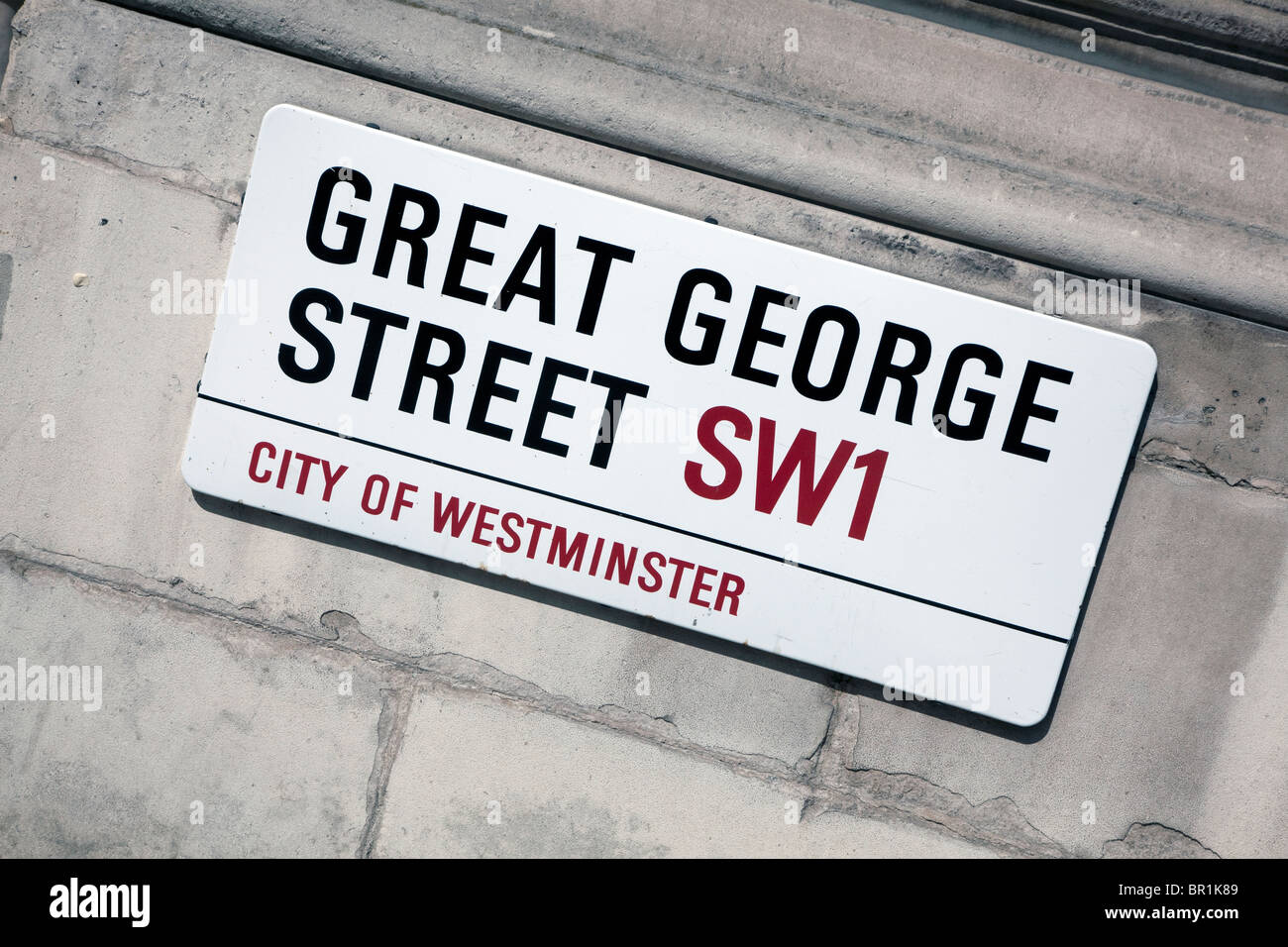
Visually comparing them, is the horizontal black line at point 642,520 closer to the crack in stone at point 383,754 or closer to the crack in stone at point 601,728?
the crack in stone at point 601,728

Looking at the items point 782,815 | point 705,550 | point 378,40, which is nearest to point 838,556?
point 705,550

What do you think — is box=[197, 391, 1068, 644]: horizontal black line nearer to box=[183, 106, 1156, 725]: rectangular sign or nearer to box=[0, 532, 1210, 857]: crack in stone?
box=[183, 106, 1156, 725]: rectangular sign

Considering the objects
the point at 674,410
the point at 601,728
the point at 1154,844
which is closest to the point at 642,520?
the point at 674,410

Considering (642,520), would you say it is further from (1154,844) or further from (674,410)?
(1154,844)

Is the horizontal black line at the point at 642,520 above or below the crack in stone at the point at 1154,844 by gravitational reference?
above

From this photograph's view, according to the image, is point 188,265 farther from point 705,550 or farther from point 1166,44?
point 1166,44

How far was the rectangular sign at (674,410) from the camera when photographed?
1824 millimetres

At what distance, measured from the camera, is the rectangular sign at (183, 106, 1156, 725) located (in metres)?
1.82

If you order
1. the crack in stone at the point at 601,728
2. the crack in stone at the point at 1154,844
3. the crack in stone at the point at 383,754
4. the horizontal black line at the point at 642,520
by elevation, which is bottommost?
the crack in stone at the point at 383,754

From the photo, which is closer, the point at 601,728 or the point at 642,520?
the point at 642,520

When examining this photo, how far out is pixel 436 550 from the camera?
1.92 metres

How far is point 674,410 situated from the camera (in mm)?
1858

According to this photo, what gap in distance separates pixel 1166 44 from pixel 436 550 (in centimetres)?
→ 232

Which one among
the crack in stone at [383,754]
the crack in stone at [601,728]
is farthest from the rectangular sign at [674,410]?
the crack in stone at [383,754]
